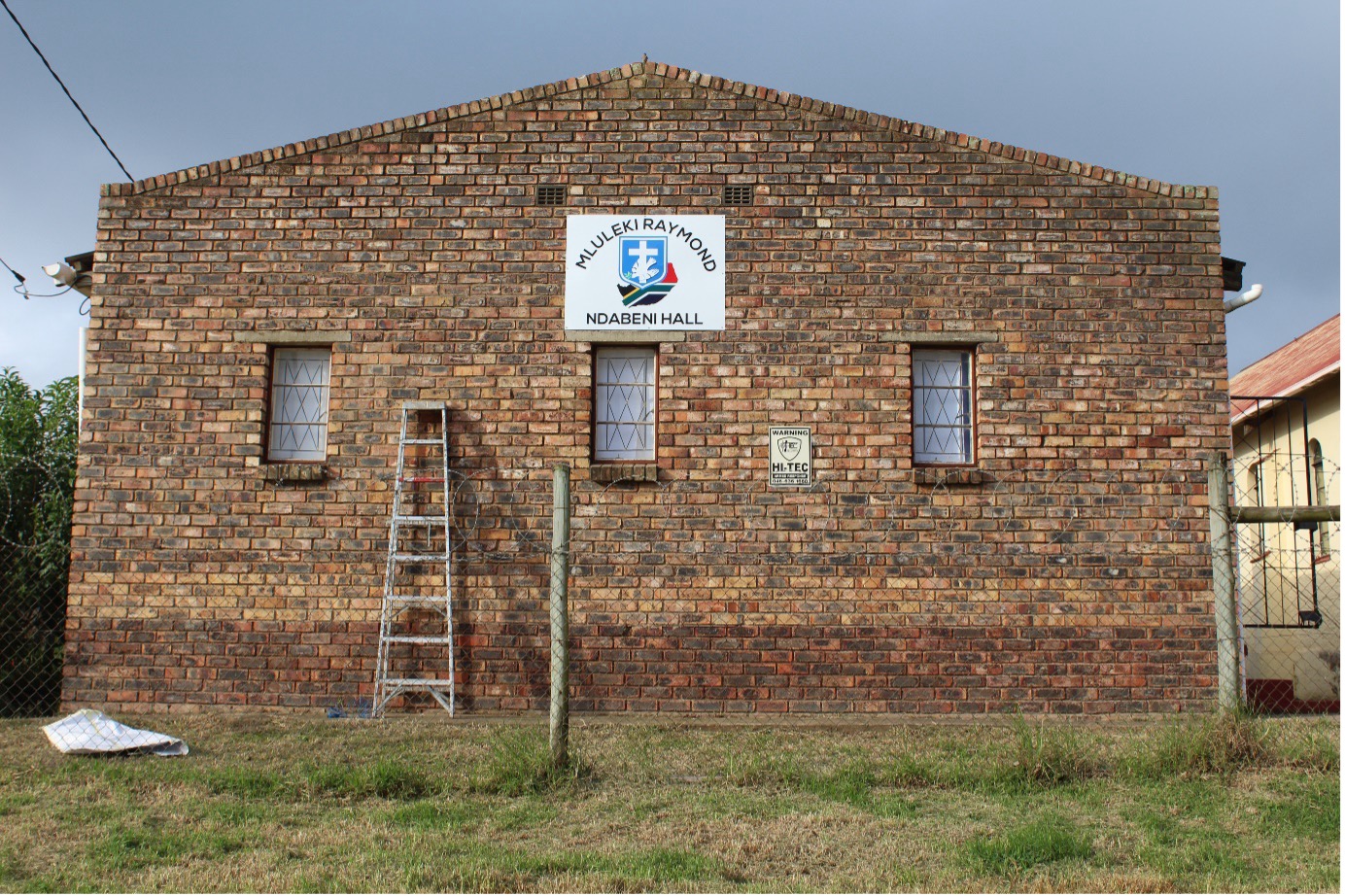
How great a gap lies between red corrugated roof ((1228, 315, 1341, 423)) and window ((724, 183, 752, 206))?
5990mm

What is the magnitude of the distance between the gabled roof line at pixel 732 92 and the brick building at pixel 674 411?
0.03m

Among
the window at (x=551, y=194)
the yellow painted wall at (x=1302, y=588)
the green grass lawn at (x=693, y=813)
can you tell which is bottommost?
the green grass lawn at (x=693, y=813)

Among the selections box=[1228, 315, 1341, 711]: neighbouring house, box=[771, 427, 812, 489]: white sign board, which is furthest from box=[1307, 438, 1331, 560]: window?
box=[771, 427, 812, 489]: white sign board

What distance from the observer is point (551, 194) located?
10.1 meters

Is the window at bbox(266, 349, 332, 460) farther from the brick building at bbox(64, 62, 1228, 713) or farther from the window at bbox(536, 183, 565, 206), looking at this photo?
the window at bbox(536, 183, 565, 206)

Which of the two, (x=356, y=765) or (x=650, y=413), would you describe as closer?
(x=356, y=765)

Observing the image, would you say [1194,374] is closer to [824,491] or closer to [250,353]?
[824,491]

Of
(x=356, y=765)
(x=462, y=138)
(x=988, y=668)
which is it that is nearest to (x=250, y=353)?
(x=462, y=138)

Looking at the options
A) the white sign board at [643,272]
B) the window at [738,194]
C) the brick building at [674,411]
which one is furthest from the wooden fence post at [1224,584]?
the window at [738,194]

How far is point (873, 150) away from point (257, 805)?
7.19 metres

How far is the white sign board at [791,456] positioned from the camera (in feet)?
31.9

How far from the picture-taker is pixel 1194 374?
9891 mm

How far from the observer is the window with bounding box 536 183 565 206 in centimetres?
1009

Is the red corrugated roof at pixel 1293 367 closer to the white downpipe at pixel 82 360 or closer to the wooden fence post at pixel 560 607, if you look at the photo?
the wooden fence post at pixel 560 607
